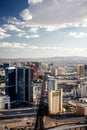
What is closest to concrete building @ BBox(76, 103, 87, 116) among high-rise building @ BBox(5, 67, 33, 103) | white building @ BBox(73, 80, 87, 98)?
high-rise building @ BBox(5, 67, 33, 103)

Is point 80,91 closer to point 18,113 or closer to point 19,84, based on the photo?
point 19,84

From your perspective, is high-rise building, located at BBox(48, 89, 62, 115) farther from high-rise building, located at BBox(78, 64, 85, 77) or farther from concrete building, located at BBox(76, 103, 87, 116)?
high-rise building, located at BBox(78, 64, 85, 77)

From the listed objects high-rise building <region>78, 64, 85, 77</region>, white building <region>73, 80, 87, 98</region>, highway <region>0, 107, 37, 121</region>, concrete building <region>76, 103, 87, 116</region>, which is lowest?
highway <region>0, 107, 37, 121</region>

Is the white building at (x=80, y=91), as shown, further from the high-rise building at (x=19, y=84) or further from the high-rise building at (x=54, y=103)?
the high-rise building at (x=54, y=103)

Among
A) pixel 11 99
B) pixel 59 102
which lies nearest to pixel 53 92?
pixel 59 102

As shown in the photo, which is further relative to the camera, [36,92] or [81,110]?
[36,92]

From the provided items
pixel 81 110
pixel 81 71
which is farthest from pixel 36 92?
pixel 81 71

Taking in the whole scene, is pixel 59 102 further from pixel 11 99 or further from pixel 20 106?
pixel 11 99

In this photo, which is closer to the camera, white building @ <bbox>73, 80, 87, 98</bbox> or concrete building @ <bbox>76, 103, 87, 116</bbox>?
concrete building @ <bbox>76, 103, 87, 116</bbox>

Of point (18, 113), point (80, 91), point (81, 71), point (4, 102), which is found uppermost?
point (81, 71)
